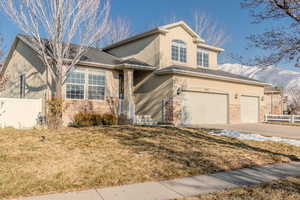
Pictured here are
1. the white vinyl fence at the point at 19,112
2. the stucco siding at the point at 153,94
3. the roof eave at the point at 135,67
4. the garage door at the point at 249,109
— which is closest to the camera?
the white vinyl fence at the point at 19,112

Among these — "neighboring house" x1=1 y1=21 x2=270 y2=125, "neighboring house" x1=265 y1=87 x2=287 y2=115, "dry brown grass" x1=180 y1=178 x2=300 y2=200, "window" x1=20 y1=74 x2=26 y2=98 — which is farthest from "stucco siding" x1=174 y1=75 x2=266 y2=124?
"dry brown grass" x1=180 y1=178 x2=300 y2=200

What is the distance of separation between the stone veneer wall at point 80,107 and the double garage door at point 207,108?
17.1 ft

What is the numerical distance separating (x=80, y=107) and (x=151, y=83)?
5.02 m

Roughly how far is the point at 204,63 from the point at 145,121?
8.77 m

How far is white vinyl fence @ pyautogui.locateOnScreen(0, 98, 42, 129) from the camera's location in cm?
1202

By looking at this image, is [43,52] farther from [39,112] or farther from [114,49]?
[114,49]

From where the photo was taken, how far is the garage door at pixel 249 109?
19.2 m

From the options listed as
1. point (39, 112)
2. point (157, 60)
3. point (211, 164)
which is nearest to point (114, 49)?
point (157, 60)

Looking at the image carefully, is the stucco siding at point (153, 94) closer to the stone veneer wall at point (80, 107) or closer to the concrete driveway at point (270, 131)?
the stone veneer wall at point (80, 107)

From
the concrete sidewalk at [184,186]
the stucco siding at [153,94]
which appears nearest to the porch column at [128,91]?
the stucco siding at [153,94]

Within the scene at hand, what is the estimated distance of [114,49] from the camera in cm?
2022

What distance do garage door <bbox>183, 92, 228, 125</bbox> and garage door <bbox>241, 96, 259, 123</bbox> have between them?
85.5 inches

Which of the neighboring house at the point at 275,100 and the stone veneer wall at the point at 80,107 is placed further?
the neighboring house at the point at 275,100

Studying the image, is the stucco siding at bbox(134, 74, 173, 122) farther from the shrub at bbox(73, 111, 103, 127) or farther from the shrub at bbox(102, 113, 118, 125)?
the shrub at bbox(73, 111, 103, 127)
